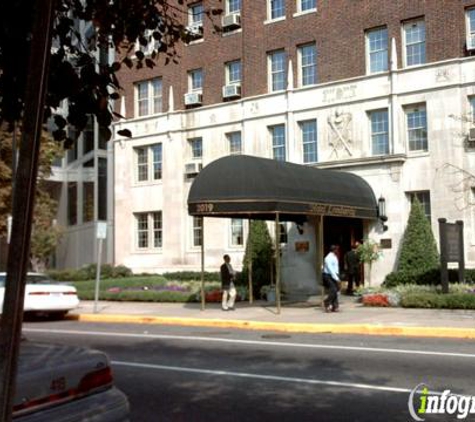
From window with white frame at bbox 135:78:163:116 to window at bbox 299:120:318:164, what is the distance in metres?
8.28

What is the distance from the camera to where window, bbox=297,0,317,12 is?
2725cm

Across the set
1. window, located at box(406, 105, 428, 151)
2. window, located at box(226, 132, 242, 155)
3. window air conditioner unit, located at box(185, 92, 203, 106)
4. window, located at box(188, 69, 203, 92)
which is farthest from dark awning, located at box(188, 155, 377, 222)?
window, located at box(188, 69, 203, 92)

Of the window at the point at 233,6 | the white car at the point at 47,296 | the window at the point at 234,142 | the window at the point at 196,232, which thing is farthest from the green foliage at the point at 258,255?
the window at the point at 233,6

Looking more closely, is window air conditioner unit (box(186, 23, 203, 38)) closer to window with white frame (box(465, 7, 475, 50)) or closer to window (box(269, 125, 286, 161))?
window with white frame (box(465, 7, 475, 50))

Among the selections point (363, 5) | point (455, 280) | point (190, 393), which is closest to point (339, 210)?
point (455, 280)

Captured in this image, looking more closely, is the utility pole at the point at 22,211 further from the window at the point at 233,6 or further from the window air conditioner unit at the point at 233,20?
the window at the point at 233,6

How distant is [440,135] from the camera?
23703 mm

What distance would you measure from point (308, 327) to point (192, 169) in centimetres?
1632

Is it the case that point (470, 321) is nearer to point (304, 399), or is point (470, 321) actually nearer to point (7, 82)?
point (304, 399)

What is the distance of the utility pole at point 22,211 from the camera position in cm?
260

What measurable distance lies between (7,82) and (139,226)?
2939cm

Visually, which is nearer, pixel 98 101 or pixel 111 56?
pixel 98 101

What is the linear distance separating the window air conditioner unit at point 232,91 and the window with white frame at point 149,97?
439 centimetres

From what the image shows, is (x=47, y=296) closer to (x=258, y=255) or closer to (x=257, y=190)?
(x=257, y=190)
